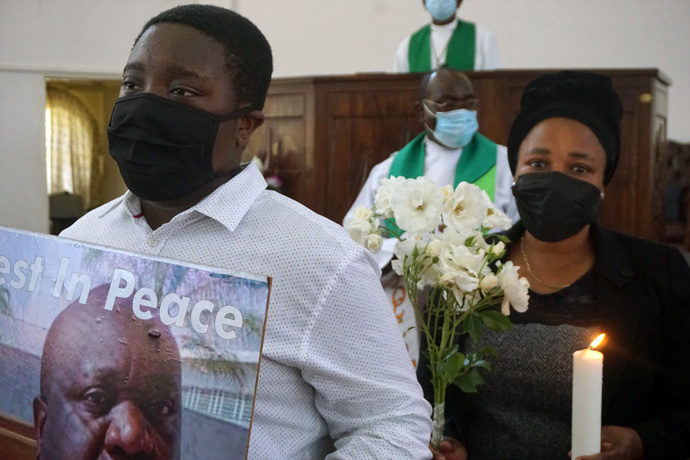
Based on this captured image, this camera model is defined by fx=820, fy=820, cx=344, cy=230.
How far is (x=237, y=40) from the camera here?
1133mm

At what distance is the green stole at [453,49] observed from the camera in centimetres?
540

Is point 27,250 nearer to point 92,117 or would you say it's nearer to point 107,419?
point 107,419

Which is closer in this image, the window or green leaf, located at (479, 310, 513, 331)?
green leaf, located at (479, 310, 513, 331)

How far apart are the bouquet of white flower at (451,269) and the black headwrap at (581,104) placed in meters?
0.39

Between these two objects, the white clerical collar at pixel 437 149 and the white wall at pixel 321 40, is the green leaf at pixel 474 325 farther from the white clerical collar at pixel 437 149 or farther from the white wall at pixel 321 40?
the white wall at pixel 321 40

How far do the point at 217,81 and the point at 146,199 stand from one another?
0.64ft

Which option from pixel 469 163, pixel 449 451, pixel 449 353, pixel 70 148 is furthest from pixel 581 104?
pixel 70 148

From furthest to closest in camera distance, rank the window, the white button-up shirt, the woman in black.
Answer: the window < the woman in black < the white button-up shirt

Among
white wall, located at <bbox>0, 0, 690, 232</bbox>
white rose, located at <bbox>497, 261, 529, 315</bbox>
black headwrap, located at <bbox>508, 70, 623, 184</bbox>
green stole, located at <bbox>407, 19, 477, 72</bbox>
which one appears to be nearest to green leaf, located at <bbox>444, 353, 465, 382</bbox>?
white rose, located at <bbox>497, 261, 529, 315</bbox>

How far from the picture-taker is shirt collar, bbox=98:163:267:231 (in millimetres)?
1098

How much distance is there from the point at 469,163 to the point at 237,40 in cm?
254

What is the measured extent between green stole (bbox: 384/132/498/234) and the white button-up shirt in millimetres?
2434

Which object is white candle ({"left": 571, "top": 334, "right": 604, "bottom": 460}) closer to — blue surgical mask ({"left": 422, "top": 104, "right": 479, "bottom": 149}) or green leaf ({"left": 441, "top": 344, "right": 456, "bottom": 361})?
green leaf ({"left": 441, "top": 344, "right": 456, "bottom": 361})

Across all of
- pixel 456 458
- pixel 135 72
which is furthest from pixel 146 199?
pixel 456 458
